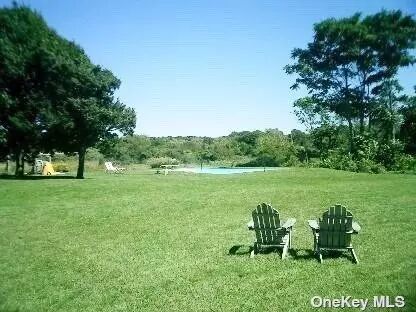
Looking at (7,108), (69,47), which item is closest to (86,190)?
(7,108)

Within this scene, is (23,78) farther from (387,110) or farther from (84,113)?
(387,110)

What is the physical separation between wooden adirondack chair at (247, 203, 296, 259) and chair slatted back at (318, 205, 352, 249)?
0.83 meters

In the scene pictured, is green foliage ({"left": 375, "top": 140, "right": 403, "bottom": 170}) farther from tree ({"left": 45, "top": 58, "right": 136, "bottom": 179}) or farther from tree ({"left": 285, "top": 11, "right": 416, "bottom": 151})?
tree ({"left": 45, "top": 58, "right": 136, "bottom": 179})

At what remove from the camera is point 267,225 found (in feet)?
27.5

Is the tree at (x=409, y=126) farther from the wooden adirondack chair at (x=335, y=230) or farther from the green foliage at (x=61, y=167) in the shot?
the wooden adirondack chair at (x=335, y=230)

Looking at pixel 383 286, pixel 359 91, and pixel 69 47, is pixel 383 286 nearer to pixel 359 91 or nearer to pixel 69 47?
pixel 69 47

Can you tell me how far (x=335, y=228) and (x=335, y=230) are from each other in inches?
1.6

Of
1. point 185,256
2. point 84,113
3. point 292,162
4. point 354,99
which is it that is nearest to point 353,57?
point 354,99

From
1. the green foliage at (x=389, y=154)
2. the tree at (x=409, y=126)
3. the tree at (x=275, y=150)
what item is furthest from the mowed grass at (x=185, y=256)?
the tree at (x=409, y=126)

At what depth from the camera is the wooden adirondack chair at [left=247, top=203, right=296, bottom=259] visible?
8.30m

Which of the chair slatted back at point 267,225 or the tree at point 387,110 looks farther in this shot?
the tree at point 387,110

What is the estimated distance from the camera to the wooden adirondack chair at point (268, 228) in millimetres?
8297

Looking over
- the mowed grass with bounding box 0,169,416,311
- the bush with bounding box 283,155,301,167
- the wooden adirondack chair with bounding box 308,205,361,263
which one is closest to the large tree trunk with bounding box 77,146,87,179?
the mowed grass with bounding box 0,169,416,311

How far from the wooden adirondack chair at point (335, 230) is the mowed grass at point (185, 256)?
27 centimetres
